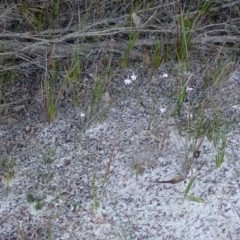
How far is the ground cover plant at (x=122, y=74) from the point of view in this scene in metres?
2.88

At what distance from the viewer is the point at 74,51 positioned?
3352 mm

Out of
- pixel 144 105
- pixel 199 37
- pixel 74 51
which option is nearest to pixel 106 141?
pixel 144 105

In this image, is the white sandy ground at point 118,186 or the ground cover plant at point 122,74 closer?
the white sandy ground at point 118,186

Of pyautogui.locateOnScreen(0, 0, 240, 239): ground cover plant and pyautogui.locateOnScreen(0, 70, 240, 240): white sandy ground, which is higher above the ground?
pyautogui.locateOnScreen(0, 0, 240, 239): ground cover plant

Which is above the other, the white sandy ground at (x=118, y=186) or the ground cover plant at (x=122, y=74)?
the ground cover plant at (x=122, y=74)

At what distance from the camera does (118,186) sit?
2797 mm

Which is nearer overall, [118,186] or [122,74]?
[118,186]

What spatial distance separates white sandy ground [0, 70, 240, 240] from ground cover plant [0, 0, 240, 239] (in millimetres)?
13

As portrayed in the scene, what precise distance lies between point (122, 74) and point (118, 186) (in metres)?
0.79

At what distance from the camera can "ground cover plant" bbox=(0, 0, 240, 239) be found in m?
2.88

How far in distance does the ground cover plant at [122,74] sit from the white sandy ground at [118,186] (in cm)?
1

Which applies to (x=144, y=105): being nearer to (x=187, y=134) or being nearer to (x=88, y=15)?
(x=187, y=134)

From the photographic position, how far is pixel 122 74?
11.1 feet

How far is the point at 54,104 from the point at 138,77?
0.48 meters
